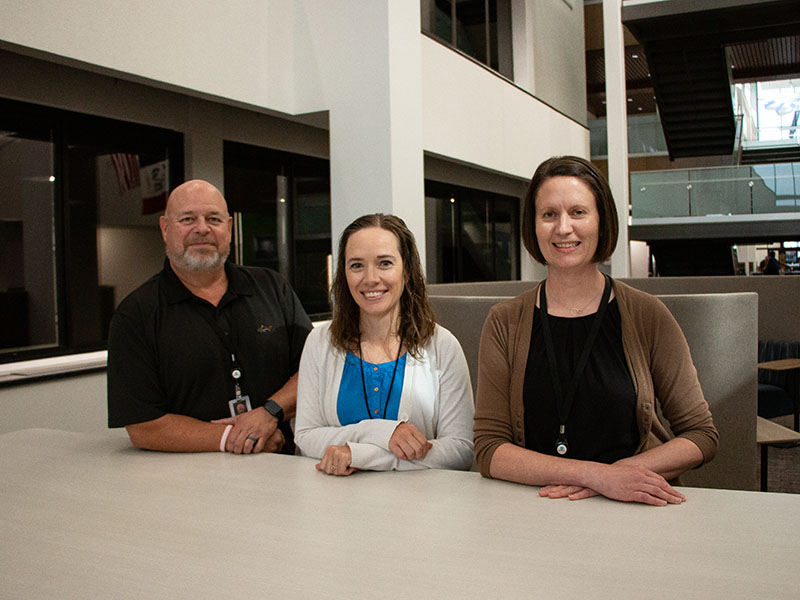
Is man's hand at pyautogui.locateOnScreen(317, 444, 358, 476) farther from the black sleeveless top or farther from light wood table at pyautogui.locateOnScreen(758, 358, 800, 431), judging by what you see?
light wood table at pyautogui.locateOnScreen(758, 358, 800, 431)

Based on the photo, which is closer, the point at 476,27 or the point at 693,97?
the point at 476,27

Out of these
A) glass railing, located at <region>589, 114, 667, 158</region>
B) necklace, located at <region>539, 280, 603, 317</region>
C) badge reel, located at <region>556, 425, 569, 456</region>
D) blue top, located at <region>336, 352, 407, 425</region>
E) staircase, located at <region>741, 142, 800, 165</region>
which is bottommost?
badge reel, located at <region>556, 425, 569, 456</region>

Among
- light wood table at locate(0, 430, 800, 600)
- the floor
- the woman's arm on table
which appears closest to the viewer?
light wood table at locate(0, 430, 800, 600)

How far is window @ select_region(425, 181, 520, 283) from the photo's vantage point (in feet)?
35.0

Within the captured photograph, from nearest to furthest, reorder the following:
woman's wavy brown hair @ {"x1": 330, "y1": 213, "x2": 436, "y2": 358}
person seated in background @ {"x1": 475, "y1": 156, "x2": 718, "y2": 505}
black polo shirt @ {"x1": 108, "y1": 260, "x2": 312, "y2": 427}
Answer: person seated in background @ {"x1": 475, "y1": 156, "x2": 718, "y2": 505} → woman's wavy brown hair @ {"x1": 330, "y1": 213, "x2": 436, "y2": 358} → black polo shirt @ {"x1": 108, "y1": 260, "x2": 312, "y2": 427}

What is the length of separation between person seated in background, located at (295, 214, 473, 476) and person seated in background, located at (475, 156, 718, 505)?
0.21 metres

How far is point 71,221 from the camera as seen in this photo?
536 centimetres

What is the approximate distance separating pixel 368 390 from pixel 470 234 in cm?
996

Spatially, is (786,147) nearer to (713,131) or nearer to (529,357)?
(713,131)

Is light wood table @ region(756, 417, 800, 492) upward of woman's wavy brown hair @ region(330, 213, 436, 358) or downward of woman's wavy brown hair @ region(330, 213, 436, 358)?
downward

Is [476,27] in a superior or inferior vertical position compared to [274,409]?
superior

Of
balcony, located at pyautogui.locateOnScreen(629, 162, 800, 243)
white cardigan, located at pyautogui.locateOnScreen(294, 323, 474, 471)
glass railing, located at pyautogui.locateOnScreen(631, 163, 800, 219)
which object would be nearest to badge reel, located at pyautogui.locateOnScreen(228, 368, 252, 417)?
white cardigan, located at pyautogui.locateOnScreen(294, 323, 474, 471)

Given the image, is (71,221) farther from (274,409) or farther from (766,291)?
(766,291)

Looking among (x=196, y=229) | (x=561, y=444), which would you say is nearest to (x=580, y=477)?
(x=561, y=444)
